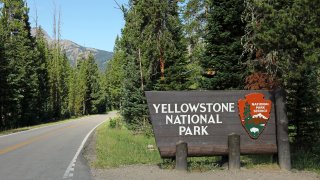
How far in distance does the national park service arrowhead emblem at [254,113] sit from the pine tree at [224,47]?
606 cm

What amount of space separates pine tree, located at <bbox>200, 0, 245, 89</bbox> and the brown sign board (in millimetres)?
6413

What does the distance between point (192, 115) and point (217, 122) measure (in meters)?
0.75

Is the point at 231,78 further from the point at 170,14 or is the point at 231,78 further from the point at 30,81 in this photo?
the point at 30,81

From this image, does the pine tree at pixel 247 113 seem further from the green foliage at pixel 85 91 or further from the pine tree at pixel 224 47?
the green foliage at pixel 85 91

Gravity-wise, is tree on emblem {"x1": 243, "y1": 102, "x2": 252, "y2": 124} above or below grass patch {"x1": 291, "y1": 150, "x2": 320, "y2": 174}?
above

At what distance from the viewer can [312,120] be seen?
1620 cm

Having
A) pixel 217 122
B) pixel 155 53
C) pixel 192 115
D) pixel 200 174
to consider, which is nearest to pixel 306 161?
pixel 217 122

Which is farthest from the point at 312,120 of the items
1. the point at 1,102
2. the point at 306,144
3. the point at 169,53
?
the point at 1,102

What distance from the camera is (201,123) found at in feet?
39.5

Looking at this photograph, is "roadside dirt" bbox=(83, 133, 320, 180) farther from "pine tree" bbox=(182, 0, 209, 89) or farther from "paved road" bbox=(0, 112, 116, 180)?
"pine tree" bbox=(182, 0, 209, 89)

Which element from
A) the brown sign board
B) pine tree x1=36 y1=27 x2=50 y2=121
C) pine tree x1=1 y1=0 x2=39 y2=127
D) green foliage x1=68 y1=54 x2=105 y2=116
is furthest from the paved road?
green foliage x1=68 y1=54 x2=105 y2=116

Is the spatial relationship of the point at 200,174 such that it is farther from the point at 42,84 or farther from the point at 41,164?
the point at 42,84

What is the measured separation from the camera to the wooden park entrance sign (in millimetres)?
11914

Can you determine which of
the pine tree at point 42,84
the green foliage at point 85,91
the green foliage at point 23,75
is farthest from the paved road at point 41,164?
the green foliage at point 85,91
